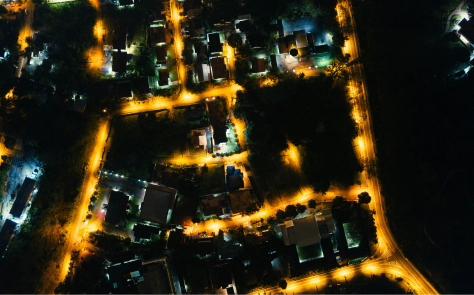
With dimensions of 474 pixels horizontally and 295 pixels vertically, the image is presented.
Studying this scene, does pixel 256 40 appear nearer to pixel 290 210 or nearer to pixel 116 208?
pixel 290 210

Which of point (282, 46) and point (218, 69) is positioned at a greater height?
point (282, 46)

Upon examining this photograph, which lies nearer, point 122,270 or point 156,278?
point 156,278

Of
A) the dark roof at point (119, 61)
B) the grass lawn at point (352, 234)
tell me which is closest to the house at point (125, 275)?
the dark roof at point (119, 61)

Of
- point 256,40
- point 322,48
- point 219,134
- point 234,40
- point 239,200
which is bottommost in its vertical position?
point 239,200

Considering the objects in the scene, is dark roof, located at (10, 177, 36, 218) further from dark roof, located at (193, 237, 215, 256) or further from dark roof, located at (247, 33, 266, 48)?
dark roof, located at (247, 33, 266, 48)

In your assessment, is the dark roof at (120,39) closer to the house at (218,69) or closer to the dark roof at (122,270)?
the house at (218,69)

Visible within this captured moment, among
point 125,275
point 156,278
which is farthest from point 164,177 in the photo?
point 125,275
